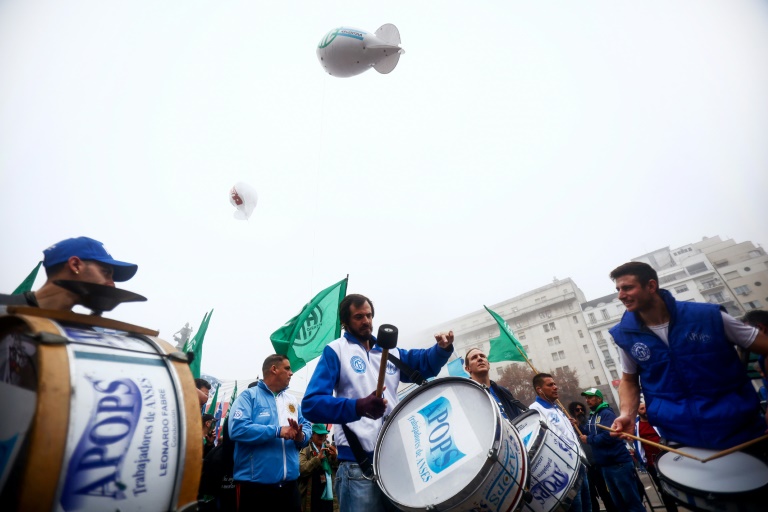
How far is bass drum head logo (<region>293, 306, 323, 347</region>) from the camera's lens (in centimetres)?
655

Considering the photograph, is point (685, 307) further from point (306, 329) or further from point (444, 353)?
point (306, 329)

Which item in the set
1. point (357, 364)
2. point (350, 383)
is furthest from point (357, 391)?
point (357, 364)

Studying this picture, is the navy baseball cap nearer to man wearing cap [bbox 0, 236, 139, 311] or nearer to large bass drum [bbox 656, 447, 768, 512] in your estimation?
man wearing cap [bbox 0, 236, 139, 311]

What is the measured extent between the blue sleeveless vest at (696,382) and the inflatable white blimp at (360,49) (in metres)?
7.36

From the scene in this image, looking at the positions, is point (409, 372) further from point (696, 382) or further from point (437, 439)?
point (696, 382)

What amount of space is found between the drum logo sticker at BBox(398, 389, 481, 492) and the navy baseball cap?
2236 mm

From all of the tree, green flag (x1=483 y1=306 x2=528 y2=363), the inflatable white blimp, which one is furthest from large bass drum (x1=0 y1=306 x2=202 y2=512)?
the tree

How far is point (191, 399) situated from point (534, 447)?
258 centimetres

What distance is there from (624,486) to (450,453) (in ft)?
15.6

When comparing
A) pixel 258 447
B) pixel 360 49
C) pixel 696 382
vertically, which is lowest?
pixel 258 447

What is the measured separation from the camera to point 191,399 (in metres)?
1.65

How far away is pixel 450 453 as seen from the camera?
6.63 feet

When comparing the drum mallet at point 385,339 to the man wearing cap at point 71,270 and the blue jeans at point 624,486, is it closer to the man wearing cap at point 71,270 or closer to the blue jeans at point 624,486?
the man wearing cap at point 71,270

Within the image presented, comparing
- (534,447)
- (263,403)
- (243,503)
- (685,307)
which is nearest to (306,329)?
(263,403)
